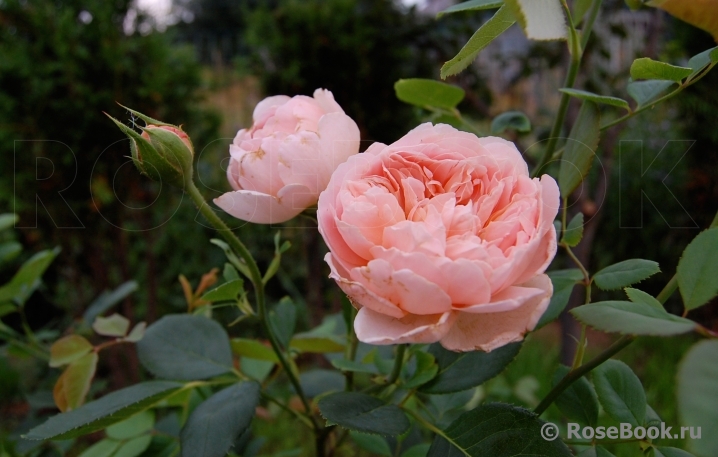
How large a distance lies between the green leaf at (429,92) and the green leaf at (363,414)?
269 mm

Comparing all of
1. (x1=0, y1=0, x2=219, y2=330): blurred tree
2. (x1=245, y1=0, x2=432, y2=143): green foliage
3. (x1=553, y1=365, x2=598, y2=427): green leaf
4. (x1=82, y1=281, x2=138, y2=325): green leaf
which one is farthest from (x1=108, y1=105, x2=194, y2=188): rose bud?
(x1=245, y1=0, x2=432, y2=143): green foliage

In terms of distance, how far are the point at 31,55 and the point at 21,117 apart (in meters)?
0.17

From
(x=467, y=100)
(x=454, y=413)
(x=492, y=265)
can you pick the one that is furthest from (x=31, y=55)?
(x=492, y=265)

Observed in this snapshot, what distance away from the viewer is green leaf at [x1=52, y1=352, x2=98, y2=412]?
52 cm

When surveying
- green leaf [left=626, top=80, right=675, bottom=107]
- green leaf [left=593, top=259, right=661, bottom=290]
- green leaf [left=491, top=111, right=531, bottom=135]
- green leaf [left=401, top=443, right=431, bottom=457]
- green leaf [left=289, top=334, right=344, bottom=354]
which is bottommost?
green leaf [left=401, top=443, right=431, bottom=457]

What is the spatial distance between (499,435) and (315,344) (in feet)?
0.86

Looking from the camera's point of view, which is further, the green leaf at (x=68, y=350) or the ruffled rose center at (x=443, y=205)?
the green leaf at (x=68, y=350)

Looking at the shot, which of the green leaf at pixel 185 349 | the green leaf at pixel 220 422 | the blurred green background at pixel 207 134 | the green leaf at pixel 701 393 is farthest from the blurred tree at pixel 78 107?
the green leaf at pixel 701 393

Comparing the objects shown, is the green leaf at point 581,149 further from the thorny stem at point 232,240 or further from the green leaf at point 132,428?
the green leaf at point 132,428

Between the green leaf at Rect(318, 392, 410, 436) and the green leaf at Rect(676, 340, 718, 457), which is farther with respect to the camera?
the green leaf at Rect(318, 392, 410, 436)

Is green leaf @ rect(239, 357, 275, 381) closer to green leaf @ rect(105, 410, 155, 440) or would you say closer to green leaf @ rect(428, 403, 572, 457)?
green leaf @ rect(105, 410, 155, 440)

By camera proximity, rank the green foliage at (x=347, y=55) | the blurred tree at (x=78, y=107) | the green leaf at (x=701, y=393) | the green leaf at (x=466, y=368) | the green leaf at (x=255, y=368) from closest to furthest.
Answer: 1. the green leaf at (x=701, y=393)
2. the green leaf at (x=466, y=368)
3. the green leaf at (x=255, y=368)
4. the blurred tree at (x=78, y=107)
5. the green foliage at (x=347, y=55)

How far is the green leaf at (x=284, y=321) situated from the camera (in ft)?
1.77

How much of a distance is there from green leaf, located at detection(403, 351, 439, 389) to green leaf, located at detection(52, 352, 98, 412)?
1.05 ft
